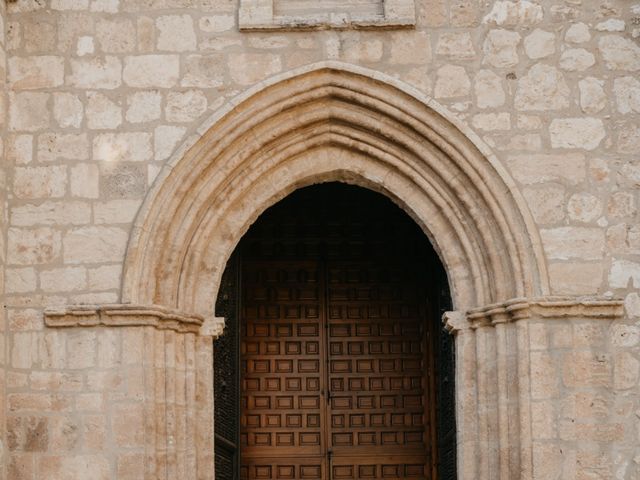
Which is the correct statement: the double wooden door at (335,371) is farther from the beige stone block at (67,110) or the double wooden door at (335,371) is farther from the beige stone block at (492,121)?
the beige stone block at (67,110)

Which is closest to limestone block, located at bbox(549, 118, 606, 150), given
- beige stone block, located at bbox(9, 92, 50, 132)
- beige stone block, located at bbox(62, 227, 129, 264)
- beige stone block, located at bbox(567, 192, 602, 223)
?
beige stone block, located at bbox(567, 192, 602, 223)

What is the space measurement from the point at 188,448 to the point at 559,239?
8.00 ft

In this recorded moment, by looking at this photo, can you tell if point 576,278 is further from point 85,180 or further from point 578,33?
point 85,180

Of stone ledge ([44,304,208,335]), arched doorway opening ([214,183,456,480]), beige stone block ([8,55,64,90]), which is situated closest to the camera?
stone ledge ([44,304,208,335])

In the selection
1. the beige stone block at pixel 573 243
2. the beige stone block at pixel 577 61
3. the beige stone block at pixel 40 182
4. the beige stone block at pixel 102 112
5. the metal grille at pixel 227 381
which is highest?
the beige stone block at pixel 577 61

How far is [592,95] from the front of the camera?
23.5 ft

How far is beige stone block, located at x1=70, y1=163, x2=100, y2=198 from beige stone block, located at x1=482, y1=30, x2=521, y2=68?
7.76ft

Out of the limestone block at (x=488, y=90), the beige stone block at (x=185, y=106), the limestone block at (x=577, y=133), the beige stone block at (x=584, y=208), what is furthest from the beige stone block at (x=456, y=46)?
the beige stone block at (x=185, y=106)

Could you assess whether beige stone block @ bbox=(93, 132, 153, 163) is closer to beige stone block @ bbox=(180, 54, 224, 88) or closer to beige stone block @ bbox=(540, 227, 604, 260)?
beige stone block @ bbox=(180, 54, 224, 88)

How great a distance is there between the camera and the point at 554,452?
22.4 ft

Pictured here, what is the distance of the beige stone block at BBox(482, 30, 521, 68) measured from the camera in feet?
23.7

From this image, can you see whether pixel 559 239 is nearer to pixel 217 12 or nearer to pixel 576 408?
pixel 576 408

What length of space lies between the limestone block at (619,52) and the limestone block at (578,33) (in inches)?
3.5

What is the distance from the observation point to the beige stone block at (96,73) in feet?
23.8
